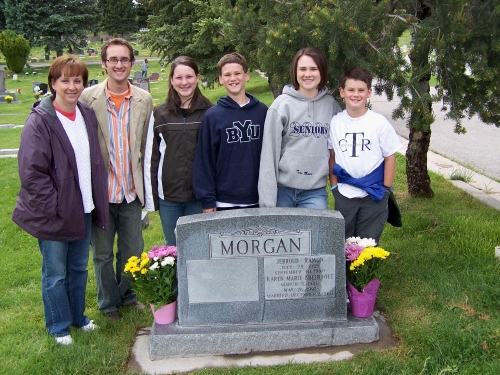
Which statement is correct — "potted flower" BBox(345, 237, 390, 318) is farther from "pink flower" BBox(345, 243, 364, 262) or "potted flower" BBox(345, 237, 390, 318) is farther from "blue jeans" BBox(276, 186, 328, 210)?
"blue jeans" BBox(276, 186, 328, 210)

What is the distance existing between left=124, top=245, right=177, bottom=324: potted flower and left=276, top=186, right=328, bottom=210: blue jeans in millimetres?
955

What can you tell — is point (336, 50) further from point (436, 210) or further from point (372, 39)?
point (436, 210)

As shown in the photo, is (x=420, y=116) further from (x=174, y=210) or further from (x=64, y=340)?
(x=64, y=340)

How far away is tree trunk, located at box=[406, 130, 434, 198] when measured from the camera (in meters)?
6.52

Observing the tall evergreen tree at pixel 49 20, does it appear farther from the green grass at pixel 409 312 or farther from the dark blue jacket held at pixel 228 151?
the dark blue jacket held at pixel 228 151

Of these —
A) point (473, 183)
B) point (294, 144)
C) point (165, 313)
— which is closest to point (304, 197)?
point (294, 144)

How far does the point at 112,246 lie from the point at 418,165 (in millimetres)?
4084

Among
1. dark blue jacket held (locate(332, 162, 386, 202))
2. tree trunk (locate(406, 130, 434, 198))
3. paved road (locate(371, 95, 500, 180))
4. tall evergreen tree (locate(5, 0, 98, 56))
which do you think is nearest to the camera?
dark blue jacket held (locate(332, 162, 386, 202))

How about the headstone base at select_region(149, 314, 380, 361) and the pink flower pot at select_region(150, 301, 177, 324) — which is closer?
the headstone base at select_region(149, 314, 380, 361)

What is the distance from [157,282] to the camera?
383cm

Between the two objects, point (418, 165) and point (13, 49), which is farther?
point (13, 49)

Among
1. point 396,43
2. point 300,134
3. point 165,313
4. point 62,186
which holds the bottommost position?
point 165,313

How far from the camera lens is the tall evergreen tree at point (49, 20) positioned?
38156mm

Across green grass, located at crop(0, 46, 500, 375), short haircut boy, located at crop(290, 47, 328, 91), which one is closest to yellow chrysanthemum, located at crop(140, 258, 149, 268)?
green grass, located at crop(0, 46, 500, 375)
